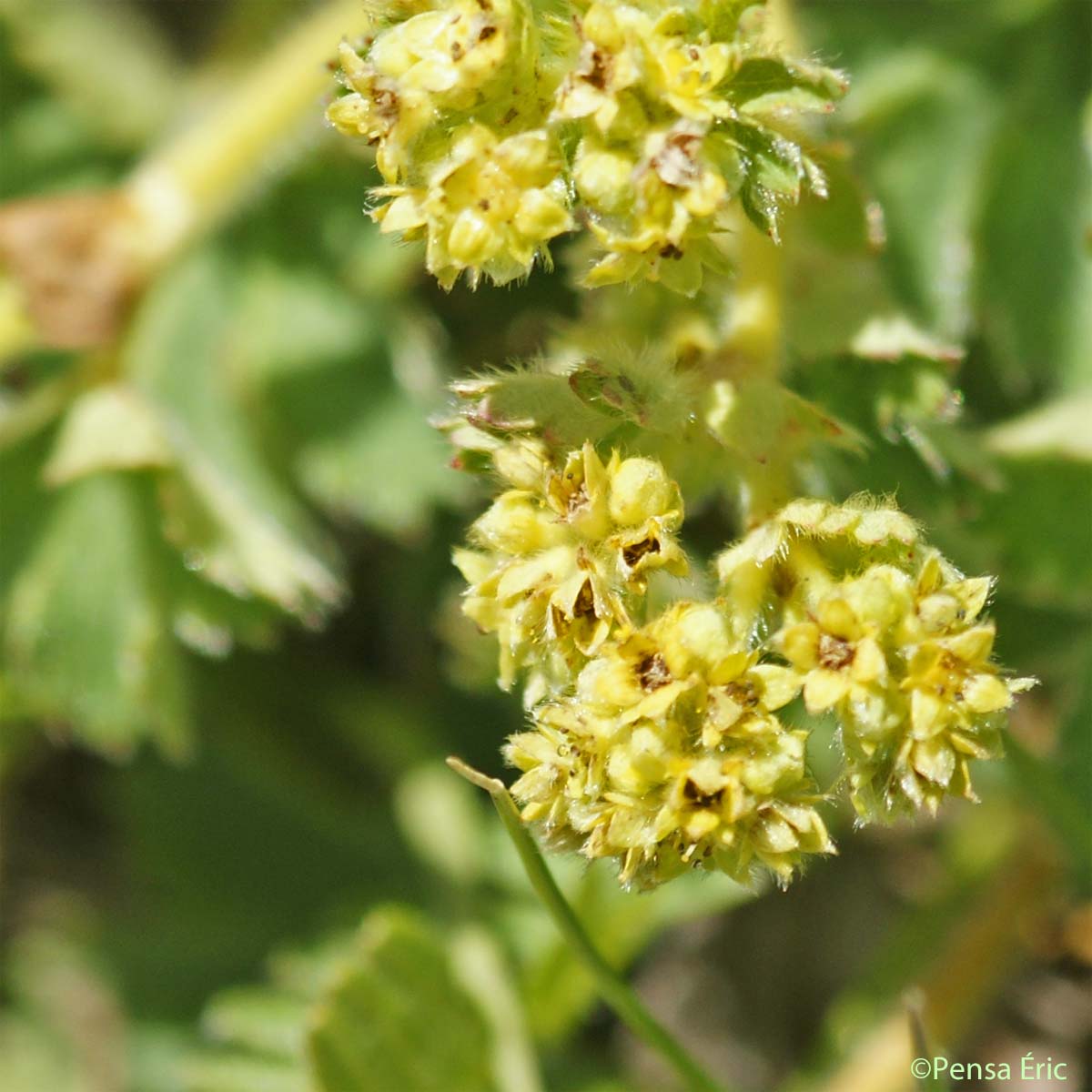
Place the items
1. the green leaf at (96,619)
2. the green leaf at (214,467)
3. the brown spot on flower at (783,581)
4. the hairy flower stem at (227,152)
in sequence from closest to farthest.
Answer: the brown spot on flower at (783,581) < the green leaf at (214,467) < the green leaf at (96,619) < the hairy flower stem at (227,152)

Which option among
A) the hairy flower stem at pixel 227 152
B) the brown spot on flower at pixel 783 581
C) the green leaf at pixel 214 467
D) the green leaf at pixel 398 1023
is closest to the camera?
the brown spot on flower at pixel 783 581

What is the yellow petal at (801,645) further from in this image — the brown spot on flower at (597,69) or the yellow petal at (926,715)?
the brown spot on flower at (597,69)

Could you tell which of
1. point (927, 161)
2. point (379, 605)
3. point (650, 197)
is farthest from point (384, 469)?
point (650, 197)

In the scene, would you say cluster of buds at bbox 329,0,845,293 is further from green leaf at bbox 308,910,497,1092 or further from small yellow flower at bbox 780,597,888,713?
green leaf at bbox 308,910,497,1092

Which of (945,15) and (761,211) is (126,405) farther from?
(945,15)

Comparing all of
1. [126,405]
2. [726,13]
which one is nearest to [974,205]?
[726,13]

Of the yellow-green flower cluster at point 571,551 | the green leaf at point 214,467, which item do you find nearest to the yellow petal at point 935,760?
the yellow-green flower cluster at point 571,551
